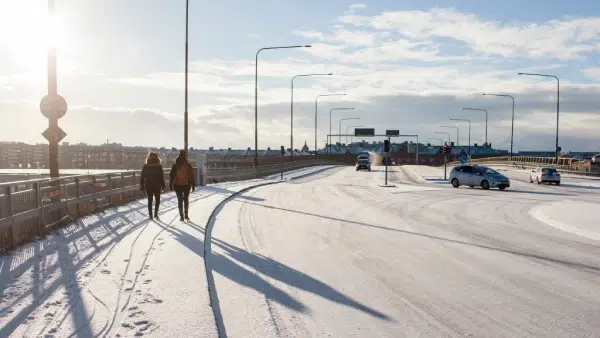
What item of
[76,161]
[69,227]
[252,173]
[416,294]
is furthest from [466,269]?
[76,161]

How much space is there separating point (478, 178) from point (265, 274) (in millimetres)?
29613

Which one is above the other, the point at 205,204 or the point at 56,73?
the point at 56,73

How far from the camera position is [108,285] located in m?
7.80

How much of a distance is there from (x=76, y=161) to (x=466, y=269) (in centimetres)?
4581

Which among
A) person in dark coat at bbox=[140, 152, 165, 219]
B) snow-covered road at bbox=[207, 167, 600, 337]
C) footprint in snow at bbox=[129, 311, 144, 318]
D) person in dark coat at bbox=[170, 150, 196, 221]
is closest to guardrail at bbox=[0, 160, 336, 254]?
person in dark coat at bbox=[140, 152, 165, 219]

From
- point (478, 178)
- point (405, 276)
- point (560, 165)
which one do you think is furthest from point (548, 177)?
point (405, 276)

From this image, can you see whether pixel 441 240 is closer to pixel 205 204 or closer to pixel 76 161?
pixel 205 204

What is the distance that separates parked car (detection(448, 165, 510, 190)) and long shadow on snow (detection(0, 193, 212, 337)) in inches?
948

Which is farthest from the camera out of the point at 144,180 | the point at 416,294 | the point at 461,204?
the point at 461,204

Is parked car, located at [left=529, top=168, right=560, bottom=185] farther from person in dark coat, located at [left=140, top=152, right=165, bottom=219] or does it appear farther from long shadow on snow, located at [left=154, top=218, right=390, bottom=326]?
long shadow on snow, located at [left=154, top=218, right=390, bottom=326]

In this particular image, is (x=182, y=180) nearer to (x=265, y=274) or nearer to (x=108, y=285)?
(x=265, y=274)

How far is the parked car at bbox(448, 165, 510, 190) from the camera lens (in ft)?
115

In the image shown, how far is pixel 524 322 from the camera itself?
252 inches

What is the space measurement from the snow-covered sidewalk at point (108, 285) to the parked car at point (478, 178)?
25.5 meters
